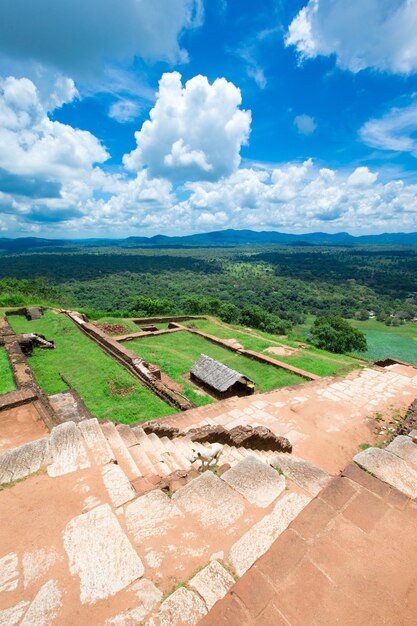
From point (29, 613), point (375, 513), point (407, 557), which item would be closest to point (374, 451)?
point (375, 513)

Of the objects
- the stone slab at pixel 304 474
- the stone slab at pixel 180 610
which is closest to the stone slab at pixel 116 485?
the stone slab at pixel 180 610

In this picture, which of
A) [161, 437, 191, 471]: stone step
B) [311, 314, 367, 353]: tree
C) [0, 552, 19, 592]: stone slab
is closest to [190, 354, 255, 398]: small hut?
[161, 437, 191, 471]: stone step

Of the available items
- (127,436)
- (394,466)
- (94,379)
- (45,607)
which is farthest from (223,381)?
(45,607)

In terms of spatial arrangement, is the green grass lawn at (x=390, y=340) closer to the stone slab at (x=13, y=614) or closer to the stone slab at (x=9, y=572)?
the stone slab at (x=9, y=572)

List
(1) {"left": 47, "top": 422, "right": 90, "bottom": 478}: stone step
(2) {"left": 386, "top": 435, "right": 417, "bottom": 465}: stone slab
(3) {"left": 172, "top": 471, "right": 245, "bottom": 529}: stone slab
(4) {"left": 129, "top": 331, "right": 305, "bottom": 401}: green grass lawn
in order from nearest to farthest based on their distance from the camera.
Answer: (3) {"left": 172, "top": 471, "right": 245, "bottom": 529}: stone slab < (1) {"left": 47, "top": 422, "right": 90, "bottom": 478}: stone step < (2) {"left": 386, "top": 435, "right": 417, "bottom": 465}: stone slab < (4) {"left": 129, "top": 331, "right": 305, "bottom": 401}: green grass lawn

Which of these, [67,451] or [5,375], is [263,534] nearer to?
[67,451]

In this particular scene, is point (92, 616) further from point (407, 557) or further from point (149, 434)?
point (149, 434)

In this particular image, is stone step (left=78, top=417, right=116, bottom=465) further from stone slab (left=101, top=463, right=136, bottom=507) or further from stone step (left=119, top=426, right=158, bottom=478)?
stone step (left=119, top=426, right=158, bottom=478)
